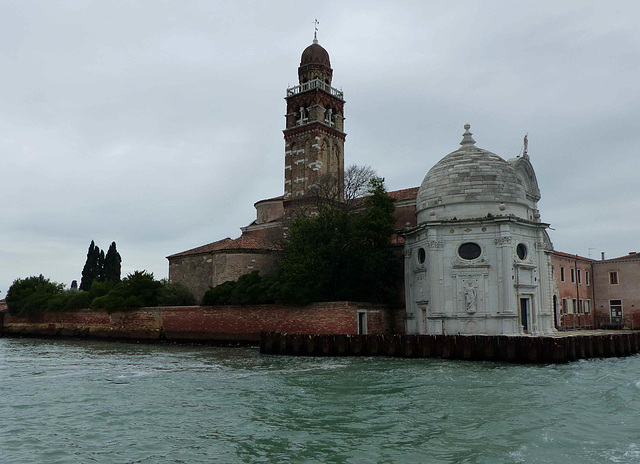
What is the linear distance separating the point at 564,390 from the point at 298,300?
14.9 m

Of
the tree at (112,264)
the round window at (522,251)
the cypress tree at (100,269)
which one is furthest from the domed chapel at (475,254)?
the cypress tree at (100,269)

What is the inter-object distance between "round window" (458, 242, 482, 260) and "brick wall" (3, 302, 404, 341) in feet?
16.5

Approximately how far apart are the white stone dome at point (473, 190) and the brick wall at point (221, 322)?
5939 millimetres

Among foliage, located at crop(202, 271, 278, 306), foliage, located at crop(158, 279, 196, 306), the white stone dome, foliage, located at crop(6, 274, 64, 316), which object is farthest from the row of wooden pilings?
foliage, located at crop(6, 274, 64, 316)

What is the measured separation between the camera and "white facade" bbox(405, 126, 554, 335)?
25750 millimetres

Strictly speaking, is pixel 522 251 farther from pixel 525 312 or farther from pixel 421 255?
pixel 421 255

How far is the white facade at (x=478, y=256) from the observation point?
2575 cm

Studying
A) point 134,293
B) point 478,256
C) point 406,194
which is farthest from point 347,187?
point 134,293

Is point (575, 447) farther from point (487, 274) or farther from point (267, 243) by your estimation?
point (267, 243)

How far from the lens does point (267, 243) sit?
37.0m

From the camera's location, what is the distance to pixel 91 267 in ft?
185

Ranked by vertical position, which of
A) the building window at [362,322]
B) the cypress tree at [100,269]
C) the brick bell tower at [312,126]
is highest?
the brick bell tower at [312,126]

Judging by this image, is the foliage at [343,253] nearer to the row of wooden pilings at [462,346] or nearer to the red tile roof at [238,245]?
the row of wooden pilings at [462,346]

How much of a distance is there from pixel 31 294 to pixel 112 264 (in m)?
10.00
